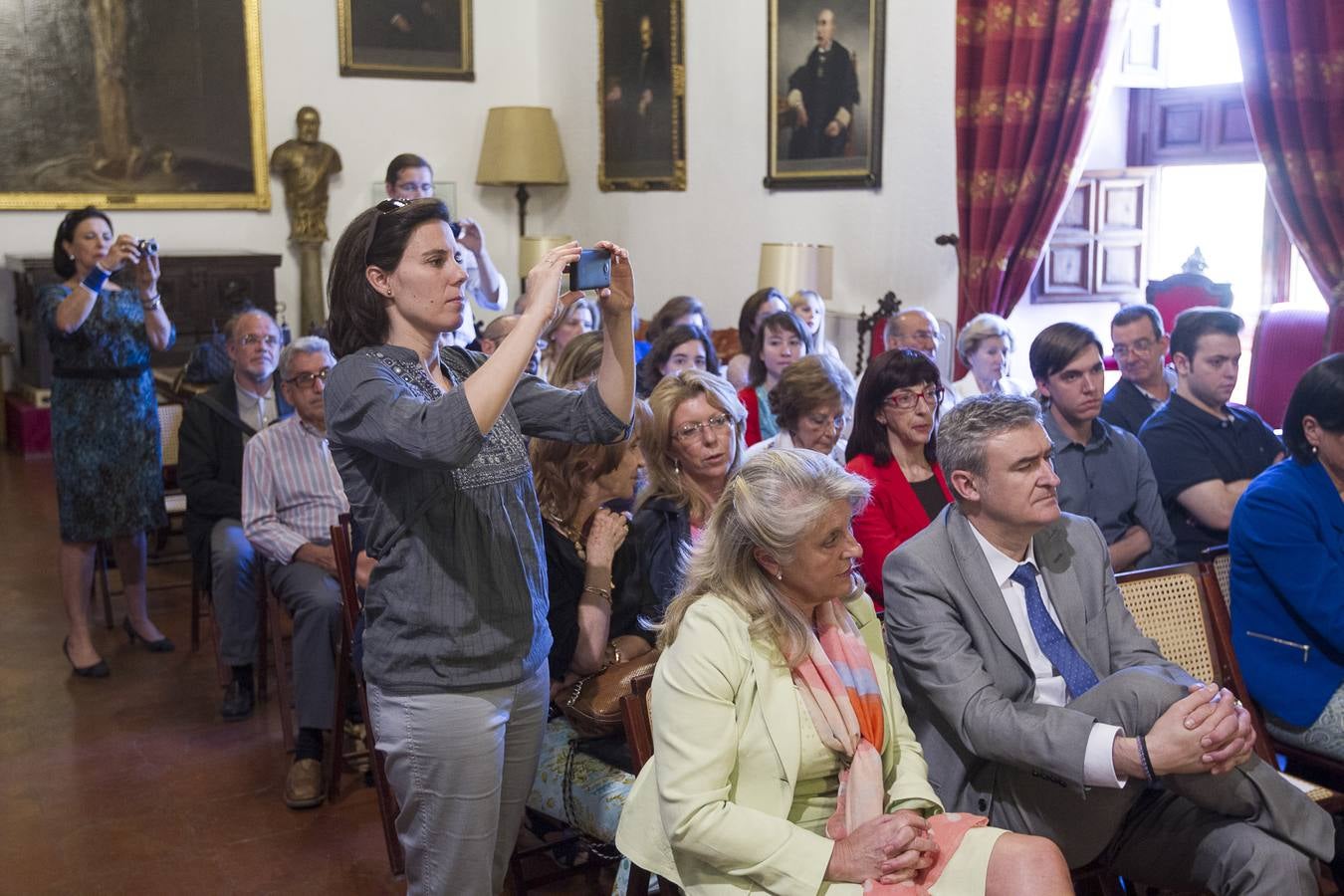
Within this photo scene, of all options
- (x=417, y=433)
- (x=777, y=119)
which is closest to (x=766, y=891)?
(x=417, y=433)

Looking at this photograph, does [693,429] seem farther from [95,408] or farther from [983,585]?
[95,408]

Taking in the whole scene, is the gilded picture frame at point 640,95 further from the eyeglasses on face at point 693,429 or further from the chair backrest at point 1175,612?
the chair backrest at point 1175,612

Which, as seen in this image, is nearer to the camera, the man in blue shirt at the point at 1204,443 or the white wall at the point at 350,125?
the man in blue shirt at the point at 1204,443

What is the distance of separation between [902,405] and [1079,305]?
333cm

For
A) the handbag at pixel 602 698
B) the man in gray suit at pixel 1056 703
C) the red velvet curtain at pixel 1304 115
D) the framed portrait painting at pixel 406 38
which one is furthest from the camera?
the framed portrait painting at pixel 406 38

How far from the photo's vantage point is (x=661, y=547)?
3.49 metres

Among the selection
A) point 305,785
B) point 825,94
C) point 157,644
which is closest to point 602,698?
point 305,785

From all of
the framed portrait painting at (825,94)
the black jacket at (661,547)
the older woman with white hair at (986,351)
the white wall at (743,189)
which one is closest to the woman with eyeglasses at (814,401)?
the black jacket at (661,547)

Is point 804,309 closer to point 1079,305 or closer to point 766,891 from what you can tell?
point 1079,305

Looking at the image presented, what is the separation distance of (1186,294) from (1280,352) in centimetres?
57

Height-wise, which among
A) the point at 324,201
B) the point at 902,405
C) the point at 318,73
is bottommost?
the point at 902,405

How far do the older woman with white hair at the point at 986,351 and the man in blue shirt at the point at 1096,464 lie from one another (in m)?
1.29

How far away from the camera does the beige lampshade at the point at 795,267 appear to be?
7453 millimetres

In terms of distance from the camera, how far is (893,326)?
5.92m
